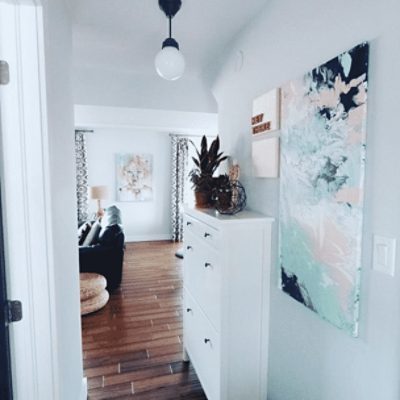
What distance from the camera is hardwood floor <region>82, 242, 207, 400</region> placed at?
6.50 ft

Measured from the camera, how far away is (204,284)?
181 cm

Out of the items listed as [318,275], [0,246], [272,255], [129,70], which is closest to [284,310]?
[272,255]

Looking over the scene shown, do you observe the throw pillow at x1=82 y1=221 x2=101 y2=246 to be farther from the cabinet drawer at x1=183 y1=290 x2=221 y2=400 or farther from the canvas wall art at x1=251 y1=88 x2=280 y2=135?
the canvas wall art at x1=251 y1=88 x2=280 y2=135

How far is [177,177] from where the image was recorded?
6164 mm

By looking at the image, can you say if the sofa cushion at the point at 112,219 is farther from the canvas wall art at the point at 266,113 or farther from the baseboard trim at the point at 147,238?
the canvas wall art at the point at 266,113

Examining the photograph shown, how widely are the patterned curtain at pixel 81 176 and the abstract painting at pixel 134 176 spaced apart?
2.06 ft

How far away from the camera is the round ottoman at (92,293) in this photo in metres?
3.02

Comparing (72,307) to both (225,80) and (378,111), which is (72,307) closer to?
(378,111)

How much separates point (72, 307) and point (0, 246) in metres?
0.73

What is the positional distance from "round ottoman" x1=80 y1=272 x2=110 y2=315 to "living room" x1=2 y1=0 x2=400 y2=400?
131 centimetres

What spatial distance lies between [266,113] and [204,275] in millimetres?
1021

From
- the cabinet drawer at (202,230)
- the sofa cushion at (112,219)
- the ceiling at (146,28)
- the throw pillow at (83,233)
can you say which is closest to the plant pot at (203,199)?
the cabinet drawer at (202,230)

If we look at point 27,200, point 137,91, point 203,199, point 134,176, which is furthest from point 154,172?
point 27,200

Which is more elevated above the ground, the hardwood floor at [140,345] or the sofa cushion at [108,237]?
the sofa cushion at [108,237]
